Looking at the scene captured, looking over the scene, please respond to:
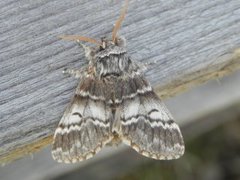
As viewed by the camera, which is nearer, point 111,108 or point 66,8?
point 66,8

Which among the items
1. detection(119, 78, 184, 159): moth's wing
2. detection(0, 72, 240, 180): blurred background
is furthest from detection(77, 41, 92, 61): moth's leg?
detection(0, 72, 240, 180): blurred background

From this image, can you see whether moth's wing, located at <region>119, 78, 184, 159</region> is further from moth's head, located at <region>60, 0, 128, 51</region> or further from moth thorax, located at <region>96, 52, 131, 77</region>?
moth's head, located at <region>60, 0, 128, 51</region>

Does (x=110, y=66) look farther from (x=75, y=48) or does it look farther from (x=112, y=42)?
(x=75, y=48)

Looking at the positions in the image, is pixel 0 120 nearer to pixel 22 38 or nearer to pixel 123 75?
pixel 22 38

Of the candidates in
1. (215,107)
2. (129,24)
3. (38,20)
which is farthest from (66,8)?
(215,107)

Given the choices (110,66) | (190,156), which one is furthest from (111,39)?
(190,156)

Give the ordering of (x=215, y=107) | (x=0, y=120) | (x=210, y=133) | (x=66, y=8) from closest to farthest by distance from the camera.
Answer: (x=0, y=120) → (x=66, y=8) → (x=215, y=107) → (x=210, y=133)

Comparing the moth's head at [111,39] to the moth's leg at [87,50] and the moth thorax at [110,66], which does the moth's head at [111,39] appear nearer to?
the moth's leg at [87,50]
